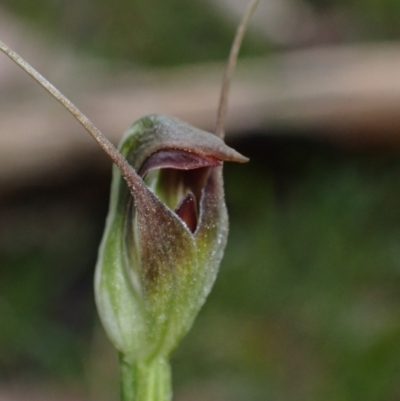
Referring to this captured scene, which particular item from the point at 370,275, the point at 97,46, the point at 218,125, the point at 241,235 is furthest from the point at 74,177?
the point at 218,125

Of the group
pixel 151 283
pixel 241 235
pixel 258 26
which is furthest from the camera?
pixel 258 26

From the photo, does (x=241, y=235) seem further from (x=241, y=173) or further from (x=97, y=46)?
(x=97, y=46)

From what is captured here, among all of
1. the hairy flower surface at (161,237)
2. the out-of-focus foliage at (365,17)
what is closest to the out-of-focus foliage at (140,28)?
the out-of-focus foliage at (365,17)

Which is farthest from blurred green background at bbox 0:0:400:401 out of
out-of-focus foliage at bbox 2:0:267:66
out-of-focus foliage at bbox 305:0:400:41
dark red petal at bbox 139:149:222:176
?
dark red petal at bbox 139:149:222:176

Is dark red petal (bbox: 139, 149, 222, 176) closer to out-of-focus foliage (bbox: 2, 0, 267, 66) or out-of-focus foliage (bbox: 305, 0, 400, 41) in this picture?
out-of-focus foliage (bbox: 2, 0, 267, 66)

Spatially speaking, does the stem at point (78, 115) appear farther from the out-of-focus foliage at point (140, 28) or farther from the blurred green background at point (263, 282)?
the out-of-focus foliage at point (140, 28)

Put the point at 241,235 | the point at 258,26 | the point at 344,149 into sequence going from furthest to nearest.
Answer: the point at 258,26
the point at 344,149
the point at 241,235

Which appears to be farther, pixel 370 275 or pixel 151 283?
pixel 370 275
